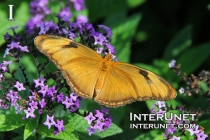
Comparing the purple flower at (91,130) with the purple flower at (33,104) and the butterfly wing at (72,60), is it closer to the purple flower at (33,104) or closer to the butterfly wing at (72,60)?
the butterfly wing at (72,60)

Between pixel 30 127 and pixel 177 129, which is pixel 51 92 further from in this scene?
pixel 177 129

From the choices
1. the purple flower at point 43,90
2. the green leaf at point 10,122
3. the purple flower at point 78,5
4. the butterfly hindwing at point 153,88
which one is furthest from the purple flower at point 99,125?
the purple flower at point 78,5

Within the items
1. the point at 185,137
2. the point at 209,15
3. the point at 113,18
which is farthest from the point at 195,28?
the point at 185,137

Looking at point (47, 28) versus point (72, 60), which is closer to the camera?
point (72, 60)

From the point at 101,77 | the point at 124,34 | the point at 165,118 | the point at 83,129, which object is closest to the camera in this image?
the point at 101,77

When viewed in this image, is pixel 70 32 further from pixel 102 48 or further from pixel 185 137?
pixel 185 137

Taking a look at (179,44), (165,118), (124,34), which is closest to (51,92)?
(165,118)

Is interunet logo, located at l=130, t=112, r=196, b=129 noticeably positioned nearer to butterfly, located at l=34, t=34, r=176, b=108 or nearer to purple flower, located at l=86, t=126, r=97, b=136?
butterfly, located at l=34, t=34, r=176, b=108
